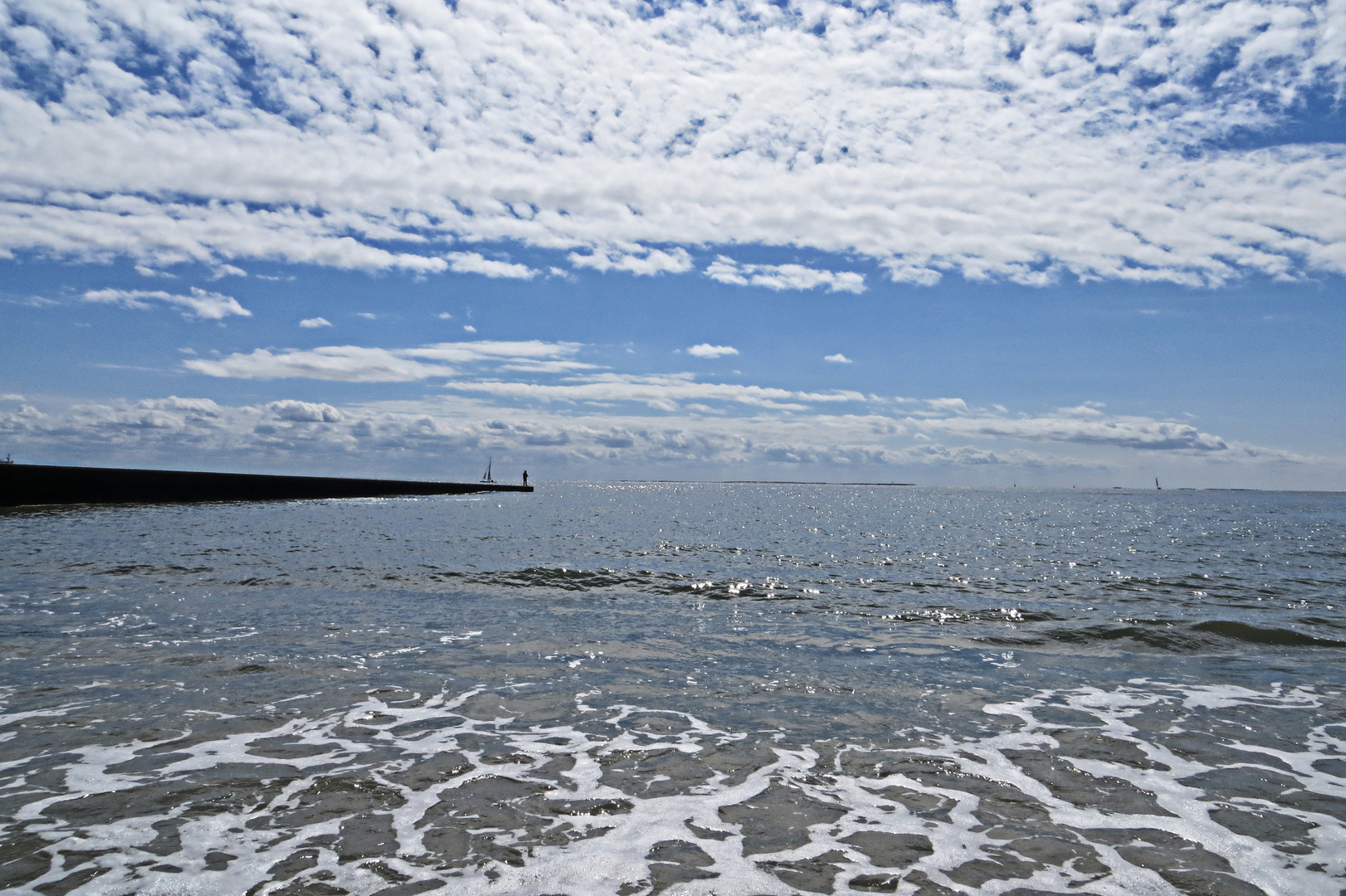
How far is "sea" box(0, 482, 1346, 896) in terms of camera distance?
5.19 meters

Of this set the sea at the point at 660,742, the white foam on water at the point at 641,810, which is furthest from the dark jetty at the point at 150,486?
the white foam on water at the point at 641,810

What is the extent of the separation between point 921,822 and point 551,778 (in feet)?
10.4

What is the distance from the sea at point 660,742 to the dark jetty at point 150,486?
48.2m

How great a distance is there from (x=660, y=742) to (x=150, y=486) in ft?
253

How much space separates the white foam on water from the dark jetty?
204 feet

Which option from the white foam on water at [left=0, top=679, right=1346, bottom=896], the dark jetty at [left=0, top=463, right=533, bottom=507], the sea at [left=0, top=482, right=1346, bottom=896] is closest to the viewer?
the white foam on water at [left=0, top=679, right=1346, bottom=896]

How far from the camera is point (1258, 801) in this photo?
6.49 metres

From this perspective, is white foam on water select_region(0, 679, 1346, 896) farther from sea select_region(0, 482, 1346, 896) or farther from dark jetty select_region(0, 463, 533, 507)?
dark jetty select_region(0, 463, 533, 507)

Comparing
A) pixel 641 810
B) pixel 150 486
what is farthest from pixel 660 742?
pixel 150 486

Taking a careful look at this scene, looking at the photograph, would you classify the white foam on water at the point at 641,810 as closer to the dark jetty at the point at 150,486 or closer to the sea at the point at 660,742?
the sea at the point at 660,742

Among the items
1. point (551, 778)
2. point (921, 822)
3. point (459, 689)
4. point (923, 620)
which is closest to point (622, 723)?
point (551, 778)

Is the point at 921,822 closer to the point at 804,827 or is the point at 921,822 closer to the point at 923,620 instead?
the point at 804,827

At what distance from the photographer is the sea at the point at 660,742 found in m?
5.19

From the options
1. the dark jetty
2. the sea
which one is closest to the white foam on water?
the sea
